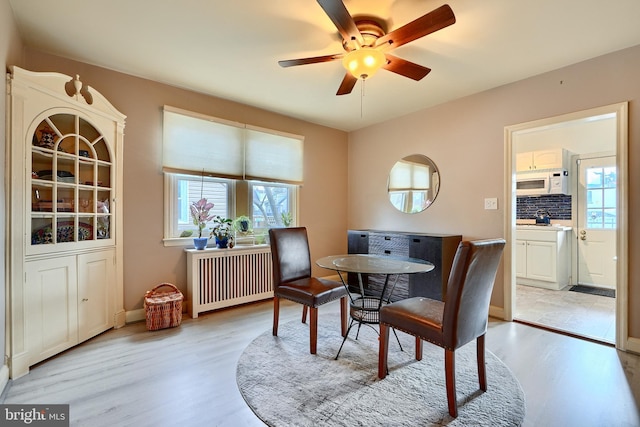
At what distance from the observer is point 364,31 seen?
204 cm

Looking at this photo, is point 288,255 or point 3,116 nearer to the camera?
point 3,116

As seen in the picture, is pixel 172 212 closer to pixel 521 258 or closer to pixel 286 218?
pixel 286 218

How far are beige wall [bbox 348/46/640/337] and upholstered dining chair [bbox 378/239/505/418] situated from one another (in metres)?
1.58

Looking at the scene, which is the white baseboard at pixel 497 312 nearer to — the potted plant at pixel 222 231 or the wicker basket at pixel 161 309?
the potted plant at pixel 222 231

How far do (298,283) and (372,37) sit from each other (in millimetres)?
2059

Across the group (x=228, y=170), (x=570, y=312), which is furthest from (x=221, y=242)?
(x=570, y=312)

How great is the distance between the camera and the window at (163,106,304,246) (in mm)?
3145

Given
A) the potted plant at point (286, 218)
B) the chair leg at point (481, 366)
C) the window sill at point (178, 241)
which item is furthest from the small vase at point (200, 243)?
the chair leg at point (481, 366)

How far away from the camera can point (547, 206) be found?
4.84 meters

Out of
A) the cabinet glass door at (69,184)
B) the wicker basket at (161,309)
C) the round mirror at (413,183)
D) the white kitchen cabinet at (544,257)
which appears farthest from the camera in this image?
the white kitchen cabinet at (544,257)

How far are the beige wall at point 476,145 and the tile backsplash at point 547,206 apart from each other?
2504 millimetres

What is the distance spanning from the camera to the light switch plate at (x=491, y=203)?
3.13 metres

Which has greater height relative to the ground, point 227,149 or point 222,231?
point 227,149

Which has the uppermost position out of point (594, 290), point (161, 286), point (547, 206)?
point (547, 206)
